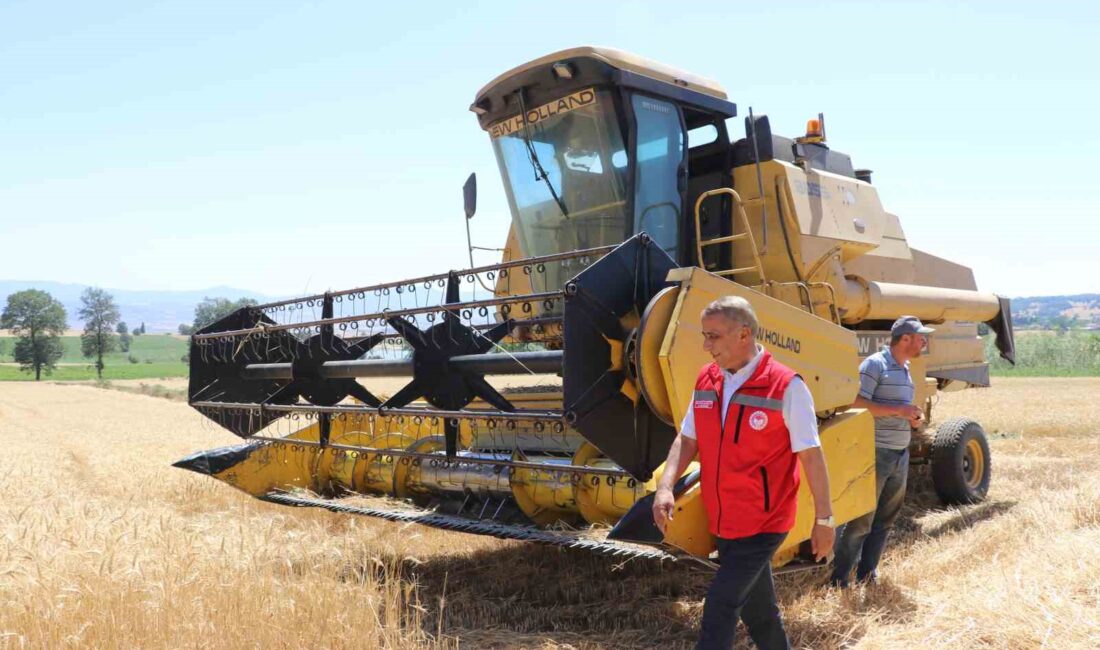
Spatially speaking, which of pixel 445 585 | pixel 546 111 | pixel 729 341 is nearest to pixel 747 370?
pixel 729 341

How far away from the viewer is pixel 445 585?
3.94m

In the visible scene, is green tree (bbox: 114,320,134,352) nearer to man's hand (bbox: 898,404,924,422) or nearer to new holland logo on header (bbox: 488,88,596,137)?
new holland logo on header (bbox: 488,88,596,137)

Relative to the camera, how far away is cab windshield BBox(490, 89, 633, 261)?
5.43 m

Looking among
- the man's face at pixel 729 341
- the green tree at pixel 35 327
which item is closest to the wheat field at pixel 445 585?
the man's face at pixel 729 341

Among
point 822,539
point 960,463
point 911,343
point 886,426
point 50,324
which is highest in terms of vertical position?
point 50,324

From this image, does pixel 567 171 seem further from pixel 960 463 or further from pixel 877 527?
pixel 960 463

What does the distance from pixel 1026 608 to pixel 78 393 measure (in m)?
38.2

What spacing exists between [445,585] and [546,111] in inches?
120

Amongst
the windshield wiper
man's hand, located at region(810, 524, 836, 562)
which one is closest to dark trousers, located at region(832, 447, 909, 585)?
man's hand, located at region(810, 524, 836, 562)

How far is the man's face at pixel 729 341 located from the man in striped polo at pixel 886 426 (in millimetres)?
2148

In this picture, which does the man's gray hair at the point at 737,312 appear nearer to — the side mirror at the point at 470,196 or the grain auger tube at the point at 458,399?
the grain auger tube at the point at 458,399

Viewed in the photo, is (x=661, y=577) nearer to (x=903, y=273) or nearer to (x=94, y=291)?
(x=903, y=273)

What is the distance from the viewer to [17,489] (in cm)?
743

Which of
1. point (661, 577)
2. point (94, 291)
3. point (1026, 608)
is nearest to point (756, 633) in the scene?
point (1026, 608)
